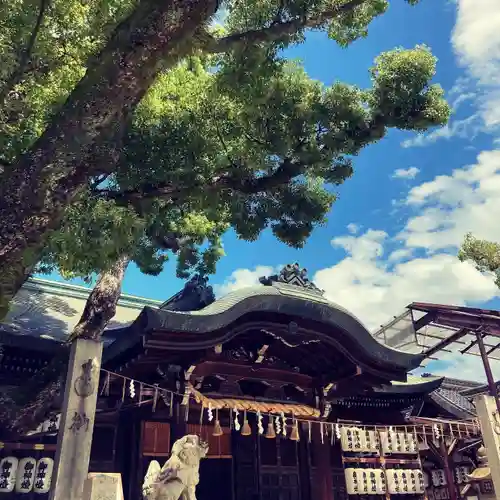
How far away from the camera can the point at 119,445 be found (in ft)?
31.7

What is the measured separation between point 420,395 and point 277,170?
782 centimetres

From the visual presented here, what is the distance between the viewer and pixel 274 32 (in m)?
6.07

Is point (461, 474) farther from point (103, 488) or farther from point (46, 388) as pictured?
point (103, 488)

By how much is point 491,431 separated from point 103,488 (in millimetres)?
8851

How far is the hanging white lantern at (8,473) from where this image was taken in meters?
7.99

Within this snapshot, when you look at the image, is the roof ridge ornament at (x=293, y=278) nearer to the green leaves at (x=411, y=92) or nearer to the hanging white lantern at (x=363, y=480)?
the green leaves at (x=411, y=92)

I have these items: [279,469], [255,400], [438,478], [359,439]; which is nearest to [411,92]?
[255,400]

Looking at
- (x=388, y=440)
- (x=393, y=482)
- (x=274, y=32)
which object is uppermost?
(x=274, y=32)

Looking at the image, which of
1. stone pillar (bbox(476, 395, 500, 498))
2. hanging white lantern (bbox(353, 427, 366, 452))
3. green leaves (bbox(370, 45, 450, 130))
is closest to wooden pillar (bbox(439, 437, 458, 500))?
stone pillar (bbox(476, 395, 500, 498))

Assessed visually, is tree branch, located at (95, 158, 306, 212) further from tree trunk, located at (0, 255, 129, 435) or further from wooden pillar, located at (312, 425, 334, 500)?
wooden pillar, located at (312, 425, 334, 500)

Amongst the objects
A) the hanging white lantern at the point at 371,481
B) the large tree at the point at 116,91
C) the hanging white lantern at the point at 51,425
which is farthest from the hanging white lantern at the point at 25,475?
the hanging white lantern at the point at 371,481

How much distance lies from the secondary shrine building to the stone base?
2.31 meters

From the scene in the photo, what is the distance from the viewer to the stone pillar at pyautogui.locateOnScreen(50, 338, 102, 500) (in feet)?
17.9

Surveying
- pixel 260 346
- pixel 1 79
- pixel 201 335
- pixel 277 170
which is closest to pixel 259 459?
pixel 260 346
